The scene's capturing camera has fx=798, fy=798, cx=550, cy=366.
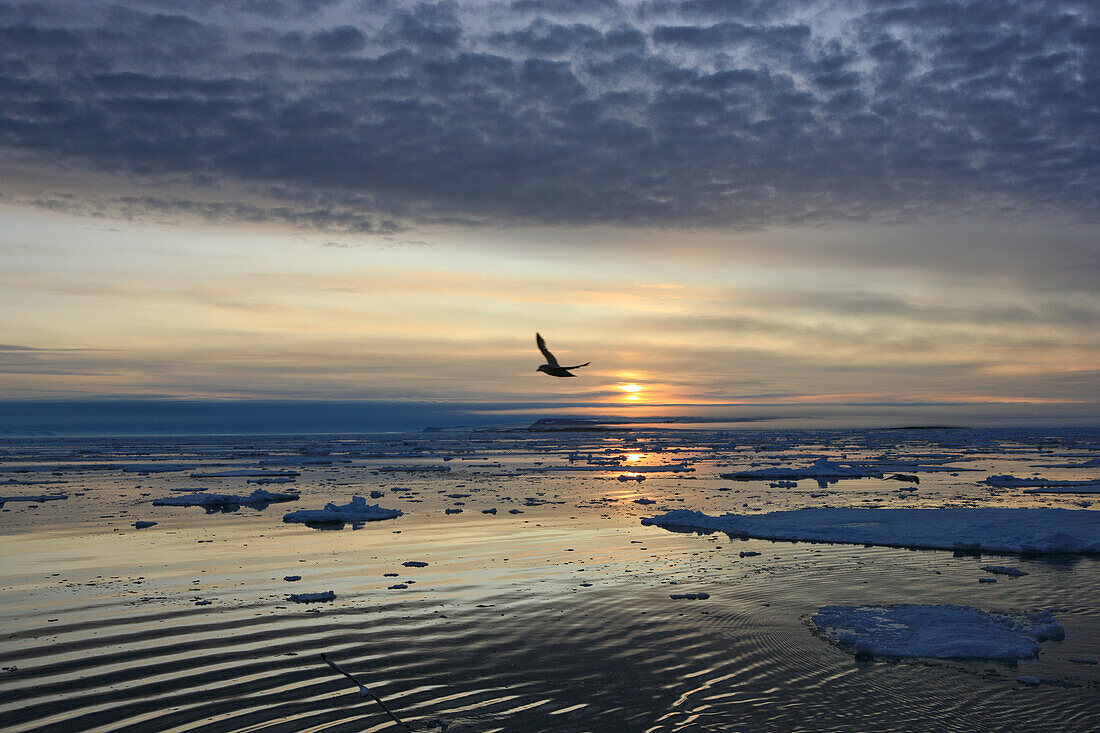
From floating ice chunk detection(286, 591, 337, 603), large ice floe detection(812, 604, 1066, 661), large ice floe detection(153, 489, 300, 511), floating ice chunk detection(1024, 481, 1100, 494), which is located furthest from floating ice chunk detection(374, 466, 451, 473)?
large ice floe detection(812, 604, 1066, 661)

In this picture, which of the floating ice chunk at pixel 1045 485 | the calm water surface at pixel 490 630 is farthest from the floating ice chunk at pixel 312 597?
the floating ice chunk at pixel 1045 485

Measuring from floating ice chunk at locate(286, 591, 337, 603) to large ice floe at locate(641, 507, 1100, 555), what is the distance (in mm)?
11218

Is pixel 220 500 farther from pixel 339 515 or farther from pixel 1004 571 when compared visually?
pixel 1004 571

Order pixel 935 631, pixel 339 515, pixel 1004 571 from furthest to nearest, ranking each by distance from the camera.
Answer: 1. pixel 339 515
2. pixel 1004 571
3. pixel 935 631

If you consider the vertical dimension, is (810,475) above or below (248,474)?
above

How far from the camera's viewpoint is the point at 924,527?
2033 centimetres

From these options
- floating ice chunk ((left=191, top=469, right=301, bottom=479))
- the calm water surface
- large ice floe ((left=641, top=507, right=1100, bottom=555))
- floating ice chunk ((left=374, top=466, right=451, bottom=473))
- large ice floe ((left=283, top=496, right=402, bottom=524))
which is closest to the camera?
the calm water surface

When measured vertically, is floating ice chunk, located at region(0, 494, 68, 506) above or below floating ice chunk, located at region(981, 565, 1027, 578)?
below

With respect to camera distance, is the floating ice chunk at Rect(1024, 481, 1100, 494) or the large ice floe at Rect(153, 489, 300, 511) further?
the floating ice chunk at Rect(1024, 481, 1100, 494)

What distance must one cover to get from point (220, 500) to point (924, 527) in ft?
72.5

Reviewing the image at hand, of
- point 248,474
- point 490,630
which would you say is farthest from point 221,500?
point 490,630

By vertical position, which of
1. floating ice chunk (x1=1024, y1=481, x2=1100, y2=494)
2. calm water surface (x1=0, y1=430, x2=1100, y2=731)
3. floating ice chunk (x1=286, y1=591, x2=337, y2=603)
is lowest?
calm water surface (x1=0, y1=430, x2=1100, y2=731)

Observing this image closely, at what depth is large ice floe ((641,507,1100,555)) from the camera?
1828 cm

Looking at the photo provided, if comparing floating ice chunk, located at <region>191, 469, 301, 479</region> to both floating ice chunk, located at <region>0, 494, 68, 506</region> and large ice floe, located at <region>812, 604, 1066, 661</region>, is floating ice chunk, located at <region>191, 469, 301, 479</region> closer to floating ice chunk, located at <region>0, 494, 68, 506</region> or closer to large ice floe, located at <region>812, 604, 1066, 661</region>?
floating ice chunk, located at <region>0, 494, 68, 506</region>
